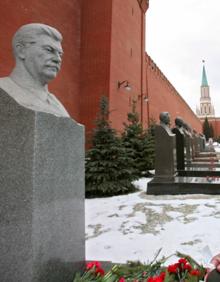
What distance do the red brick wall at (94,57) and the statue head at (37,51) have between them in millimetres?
10601

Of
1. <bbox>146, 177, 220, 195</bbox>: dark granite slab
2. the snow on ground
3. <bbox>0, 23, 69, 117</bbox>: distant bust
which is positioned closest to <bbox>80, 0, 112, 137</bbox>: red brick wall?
<bbox>146, 177, 220, 195</bbox>: dark granite slab

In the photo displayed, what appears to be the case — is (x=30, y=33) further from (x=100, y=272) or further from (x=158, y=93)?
(x=158, y=93)

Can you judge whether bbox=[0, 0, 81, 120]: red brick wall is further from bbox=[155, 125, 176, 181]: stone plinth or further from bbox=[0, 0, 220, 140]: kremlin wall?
bbox=[155, 125, 176, 181]: stone plinth

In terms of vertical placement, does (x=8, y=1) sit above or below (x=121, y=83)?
above

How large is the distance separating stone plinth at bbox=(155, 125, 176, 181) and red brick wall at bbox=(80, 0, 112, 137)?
566 cm

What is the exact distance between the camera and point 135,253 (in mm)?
3764

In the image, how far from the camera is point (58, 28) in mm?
12453

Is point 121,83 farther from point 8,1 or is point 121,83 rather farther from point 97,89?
point 8,1

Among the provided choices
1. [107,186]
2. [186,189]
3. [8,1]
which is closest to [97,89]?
[8,1]

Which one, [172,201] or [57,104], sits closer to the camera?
[57,104]

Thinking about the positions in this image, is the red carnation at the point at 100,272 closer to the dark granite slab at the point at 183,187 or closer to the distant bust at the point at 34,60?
the distant bust at the point at 34,60

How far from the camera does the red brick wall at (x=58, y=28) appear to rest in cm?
972

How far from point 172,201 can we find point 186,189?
960mm

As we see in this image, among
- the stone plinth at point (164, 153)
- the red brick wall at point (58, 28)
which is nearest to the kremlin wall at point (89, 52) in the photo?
the red brick wall at point (58, 28)
